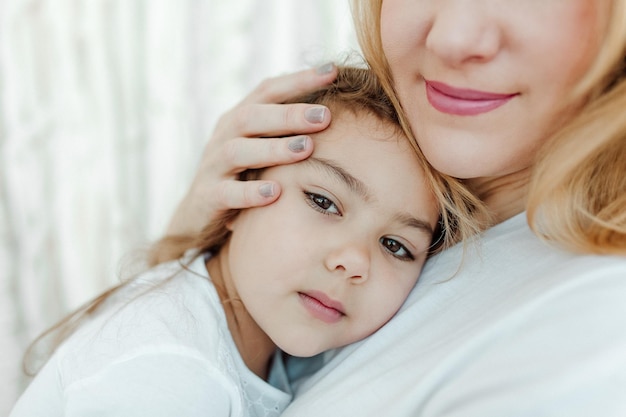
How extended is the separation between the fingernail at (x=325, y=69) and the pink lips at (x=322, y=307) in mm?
410

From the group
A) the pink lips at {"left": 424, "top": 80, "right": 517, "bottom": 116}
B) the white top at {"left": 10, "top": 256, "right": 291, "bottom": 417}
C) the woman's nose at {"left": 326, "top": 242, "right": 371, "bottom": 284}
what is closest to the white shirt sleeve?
the white top at {"left": 10, "top": 256, "right": 291, "bottom": 417}

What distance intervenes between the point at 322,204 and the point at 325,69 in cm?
28

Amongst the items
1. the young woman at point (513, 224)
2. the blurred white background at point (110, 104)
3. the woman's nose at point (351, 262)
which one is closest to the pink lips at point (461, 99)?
the young woman at point (513, 224)

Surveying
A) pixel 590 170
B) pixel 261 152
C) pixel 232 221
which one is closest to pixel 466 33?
pixel 590 170

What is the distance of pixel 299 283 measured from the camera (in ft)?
3.74

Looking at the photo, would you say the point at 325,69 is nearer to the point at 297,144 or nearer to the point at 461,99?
the point at 297,144

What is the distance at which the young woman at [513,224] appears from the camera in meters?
0.75

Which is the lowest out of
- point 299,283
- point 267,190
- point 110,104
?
point 110,104

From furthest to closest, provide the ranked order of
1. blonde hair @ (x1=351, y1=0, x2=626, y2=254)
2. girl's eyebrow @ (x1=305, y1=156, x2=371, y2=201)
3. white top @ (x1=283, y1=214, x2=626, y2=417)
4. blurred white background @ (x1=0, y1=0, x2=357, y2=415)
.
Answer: blurred white background @ (x1=0, y1=0, x2=357, y2=415) → girl's eyebrow @ (x1=305, y1=156, x2=371, y2=201) → blonde hair @ (x1=351, y1=0, x2=626, y2=254) → white top @ (x1=283, y1=214, x2=626, y2=417)

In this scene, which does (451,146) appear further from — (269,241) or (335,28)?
(335,28)

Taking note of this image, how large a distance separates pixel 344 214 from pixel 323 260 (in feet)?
0.27

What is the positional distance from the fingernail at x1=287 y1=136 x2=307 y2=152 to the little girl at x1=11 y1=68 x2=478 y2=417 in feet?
0.08

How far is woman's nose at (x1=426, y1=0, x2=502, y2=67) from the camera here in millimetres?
894

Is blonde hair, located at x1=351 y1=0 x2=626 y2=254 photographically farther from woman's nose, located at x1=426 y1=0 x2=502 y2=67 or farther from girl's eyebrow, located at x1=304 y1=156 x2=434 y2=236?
girl's eyebrow, located at x1=304 y1=156 x2=434 y2=236
